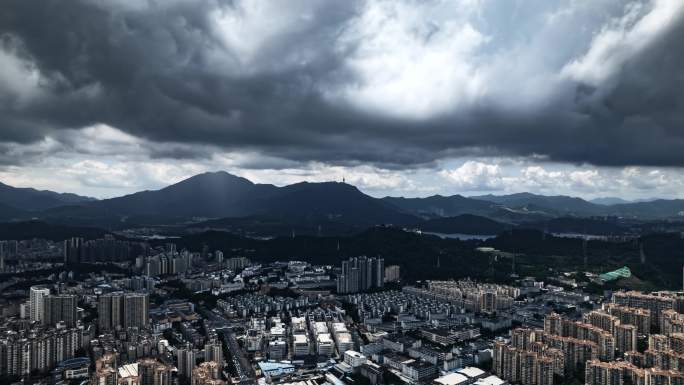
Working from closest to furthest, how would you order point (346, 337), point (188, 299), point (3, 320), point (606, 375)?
point (606, 375), point (346, 337), point (3, 320), point (188, 299)

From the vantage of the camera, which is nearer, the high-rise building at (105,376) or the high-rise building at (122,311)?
the high-rise building at (105,376)

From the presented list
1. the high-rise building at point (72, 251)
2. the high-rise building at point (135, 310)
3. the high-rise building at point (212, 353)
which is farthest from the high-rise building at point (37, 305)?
the high-rise building at point (72, 251)

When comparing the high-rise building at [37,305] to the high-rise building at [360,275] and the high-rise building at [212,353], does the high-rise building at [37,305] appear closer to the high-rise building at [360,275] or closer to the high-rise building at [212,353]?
the high-rise building at [212,353]

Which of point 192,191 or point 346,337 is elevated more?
point 192,191

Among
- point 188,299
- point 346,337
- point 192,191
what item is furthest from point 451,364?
point 192,191

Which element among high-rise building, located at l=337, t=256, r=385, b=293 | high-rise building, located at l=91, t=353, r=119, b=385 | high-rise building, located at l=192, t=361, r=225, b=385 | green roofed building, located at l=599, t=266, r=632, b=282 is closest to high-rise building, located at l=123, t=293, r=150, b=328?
high-rise building, located at l=91, t=353, r=119, b=385

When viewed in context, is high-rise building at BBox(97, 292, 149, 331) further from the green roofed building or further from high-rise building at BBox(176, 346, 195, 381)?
the green roofed building

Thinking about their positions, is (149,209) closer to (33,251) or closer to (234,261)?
(33,251)

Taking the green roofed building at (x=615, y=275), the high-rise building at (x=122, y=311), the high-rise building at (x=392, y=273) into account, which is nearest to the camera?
the high-rise building at (x=122, y=311)
